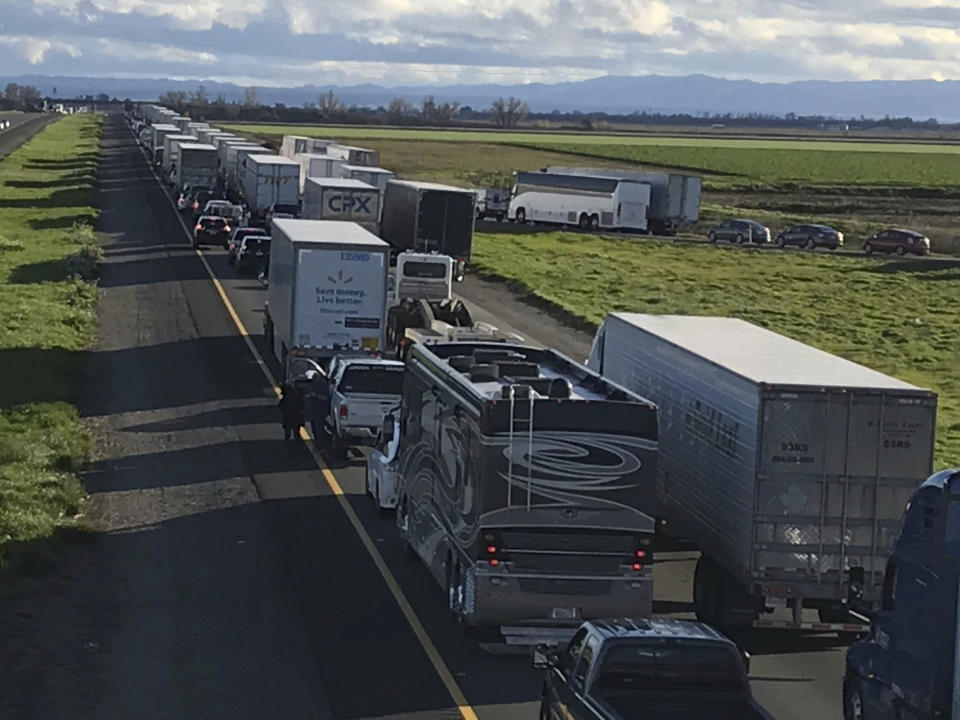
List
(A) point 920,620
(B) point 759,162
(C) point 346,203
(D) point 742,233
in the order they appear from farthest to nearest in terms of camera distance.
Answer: (B) point 759,162, (D) point 742,233, (C) point 346,203, (A) point 920,620

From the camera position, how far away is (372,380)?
2944 cm

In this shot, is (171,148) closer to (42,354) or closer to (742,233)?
(742,233)

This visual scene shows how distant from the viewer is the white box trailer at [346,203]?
57.6 metres

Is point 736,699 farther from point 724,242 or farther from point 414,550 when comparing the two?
point 724,242

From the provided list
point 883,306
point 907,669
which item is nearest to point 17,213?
point 883,306

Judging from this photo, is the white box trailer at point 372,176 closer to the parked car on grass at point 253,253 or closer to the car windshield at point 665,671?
the parked car on grass at point 253,253

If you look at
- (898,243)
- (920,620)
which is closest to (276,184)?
(898,243)

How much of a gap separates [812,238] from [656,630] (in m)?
74.6

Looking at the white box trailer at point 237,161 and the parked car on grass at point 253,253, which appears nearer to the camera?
the parked car on grass at point 253,253

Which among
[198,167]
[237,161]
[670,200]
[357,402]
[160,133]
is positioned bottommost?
[357,402]

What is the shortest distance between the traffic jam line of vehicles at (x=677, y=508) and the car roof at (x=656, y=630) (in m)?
0.03

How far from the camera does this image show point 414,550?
70.6ft

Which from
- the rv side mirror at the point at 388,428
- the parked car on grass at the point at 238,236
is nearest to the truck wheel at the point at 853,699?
the rv side mirror at the point at 388,428

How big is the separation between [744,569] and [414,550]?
16.9 ft
